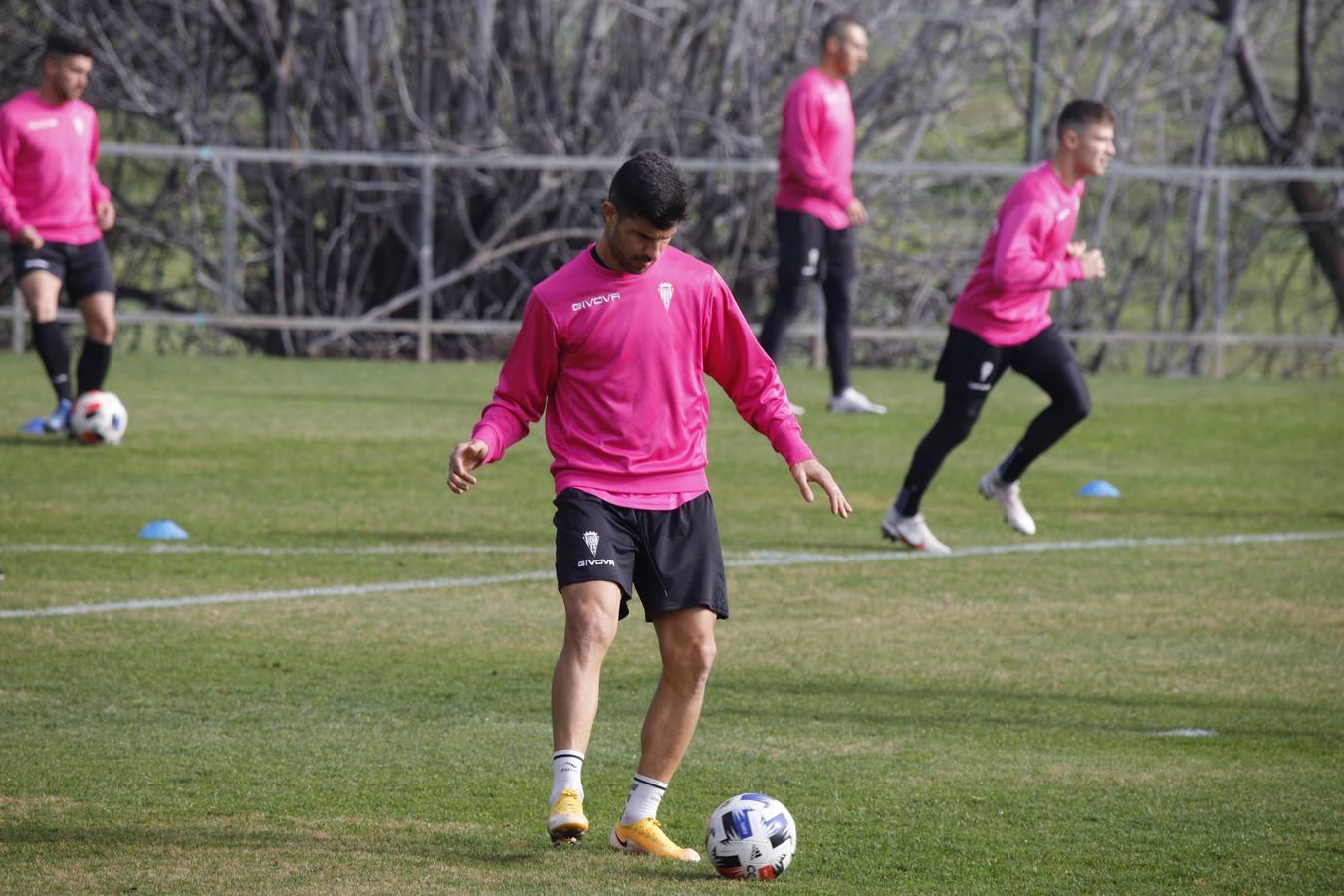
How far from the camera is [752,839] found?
4.57 m

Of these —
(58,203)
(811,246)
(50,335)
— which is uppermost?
(58,203)

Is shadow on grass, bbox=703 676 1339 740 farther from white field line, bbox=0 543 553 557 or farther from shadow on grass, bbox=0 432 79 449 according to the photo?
shadow on grass, bbox=0 432 79 449

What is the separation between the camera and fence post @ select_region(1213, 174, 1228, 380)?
18.2 metres

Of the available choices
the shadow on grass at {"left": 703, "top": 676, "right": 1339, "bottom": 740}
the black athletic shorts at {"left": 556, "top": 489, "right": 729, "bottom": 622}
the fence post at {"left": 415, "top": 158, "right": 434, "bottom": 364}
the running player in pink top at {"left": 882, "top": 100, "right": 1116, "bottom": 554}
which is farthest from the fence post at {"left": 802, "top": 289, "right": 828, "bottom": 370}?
the black athletic shorts at {"left": 556, "top": 489, "right": 729, "bottom": 622}

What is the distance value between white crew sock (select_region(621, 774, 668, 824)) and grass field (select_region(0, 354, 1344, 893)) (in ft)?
0.38

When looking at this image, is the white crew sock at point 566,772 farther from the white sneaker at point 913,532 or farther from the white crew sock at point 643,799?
the white sneaker at point 913,532

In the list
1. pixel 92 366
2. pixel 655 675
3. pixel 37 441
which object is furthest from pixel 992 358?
pixel 37 441

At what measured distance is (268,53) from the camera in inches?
790

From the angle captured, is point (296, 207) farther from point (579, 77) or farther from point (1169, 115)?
point (1169, 115)

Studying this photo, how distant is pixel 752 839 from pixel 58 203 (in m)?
8.60

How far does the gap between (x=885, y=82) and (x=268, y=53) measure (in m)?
6.30

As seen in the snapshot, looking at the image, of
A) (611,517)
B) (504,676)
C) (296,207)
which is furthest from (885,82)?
(611,517)

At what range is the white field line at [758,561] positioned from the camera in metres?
7.71

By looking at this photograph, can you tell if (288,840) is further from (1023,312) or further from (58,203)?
(58,203)
